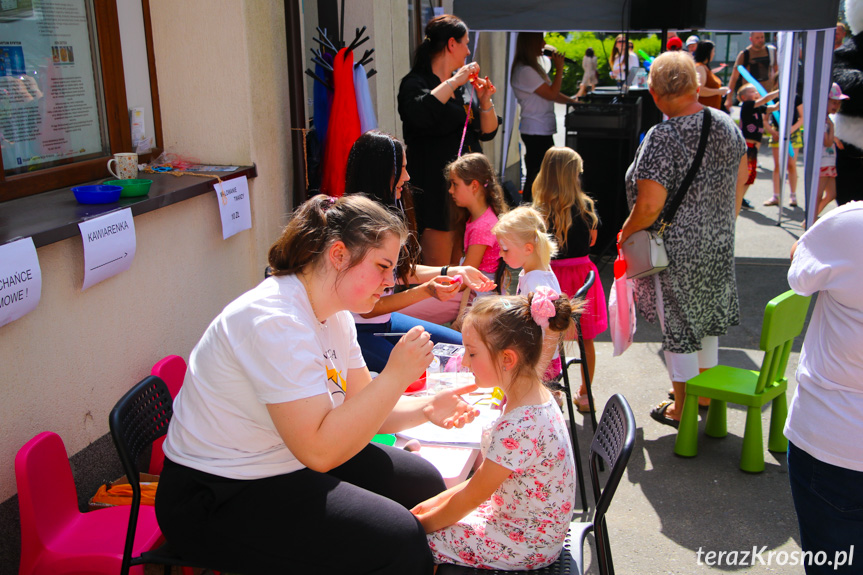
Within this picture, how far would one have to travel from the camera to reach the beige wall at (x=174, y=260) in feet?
7.41

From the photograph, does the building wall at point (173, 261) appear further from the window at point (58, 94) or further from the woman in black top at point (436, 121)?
the woman in black top at point (436, 121)

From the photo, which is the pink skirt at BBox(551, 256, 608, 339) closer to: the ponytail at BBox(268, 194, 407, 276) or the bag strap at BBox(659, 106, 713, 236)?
the bag strap at BBox(659, 106, 713, 236)

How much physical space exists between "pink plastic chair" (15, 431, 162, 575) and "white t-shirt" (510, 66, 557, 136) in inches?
221

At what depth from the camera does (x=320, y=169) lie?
12.9 ft

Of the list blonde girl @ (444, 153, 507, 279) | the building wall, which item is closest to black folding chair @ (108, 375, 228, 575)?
the building wall

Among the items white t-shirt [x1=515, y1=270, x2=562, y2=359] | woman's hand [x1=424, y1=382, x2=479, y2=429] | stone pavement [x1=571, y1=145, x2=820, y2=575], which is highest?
white t-shirt [x1=515, y1=270, x2=562, y2=359]

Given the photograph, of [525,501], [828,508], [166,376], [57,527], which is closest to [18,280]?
[57,527]

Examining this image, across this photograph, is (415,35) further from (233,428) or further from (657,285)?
(233,428)

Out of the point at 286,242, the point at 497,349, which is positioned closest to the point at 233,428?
the point at 286,242

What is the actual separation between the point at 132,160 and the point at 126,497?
4.35ft

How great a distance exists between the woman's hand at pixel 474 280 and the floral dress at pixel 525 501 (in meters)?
0.99

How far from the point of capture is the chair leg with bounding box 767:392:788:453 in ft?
11.7

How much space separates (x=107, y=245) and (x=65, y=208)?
20 centimetres

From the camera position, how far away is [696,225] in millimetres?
3645
